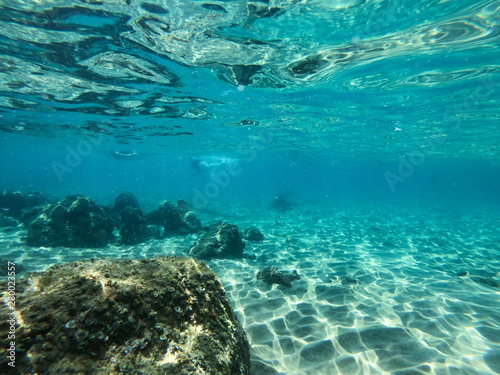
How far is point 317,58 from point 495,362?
12124mm

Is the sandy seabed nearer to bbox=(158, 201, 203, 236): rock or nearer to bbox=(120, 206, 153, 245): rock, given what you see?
bbox=(120, 206, 153, 245): rock

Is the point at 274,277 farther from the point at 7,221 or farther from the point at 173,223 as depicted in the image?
the point at 7,221

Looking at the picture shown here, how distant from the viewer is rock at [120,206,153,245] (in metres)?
13.1

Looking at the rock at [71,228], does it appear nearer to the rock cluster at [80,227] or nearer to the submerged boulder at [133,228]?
the rock cluster at [80,227]

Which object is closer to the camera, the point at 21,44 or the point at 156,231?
the point at 21,44

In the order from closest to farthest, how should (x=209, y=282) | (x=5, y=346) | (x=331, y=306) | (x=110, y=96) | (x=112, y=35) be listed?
(x=5, y=346) → (x=209, y=282) → (x=331, y=306) → (x=112, y=35) → (x=110, y=96)

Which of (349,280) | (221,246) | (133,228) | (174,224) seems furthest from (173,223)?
(349,280)

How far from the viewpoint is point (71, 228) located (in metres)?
11.9

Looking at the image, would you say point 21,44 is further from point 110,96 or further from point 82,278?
point 82,278

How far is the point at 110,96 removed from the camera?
16.1m

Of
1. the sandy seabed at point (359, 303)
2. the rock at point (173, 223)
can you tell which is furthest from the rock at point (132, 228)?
the rock at point (173, 223)

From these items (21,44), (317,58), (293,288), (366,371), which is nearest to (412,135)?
(317,58)

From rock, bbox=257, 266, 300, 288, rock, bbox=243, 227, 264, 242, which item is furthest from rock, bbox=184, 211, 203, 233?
rock, bbox=257, 266, 300, 288

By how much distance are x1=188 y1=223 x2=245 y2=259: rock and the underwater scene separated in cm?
11
